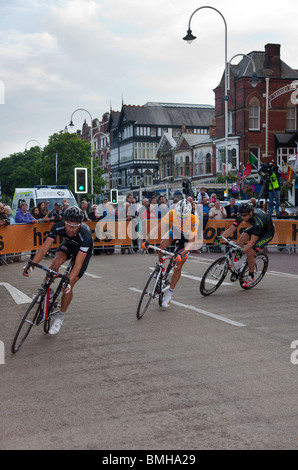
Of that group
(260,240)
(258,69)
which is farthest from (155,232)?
(258,69)

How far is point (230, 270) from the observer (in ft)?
38.3

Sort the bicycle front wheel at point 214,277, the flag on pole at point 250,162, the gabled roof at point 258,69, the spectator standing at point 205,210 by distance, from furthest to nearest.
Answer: the gabled roof at point 258,69, the flag on pole at point 250,162, the spectator standing at point 205,210, the bicycle front wheel at point 214,277

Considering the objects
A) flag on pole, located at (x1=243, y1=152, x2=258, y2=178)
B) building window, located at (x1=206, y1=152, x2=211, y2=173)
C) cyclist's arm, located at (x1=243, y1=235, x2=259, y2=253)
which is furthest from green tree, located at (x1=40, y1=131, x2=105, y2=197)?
cyclist's arm, located at (x1=243, y1=235, x2=259, y2=253)

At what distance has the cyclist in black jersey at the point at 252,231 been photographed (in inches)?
447

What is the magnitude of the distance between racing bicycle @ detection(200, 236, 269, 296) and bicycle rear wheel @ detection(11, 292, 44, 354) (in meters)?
4.24

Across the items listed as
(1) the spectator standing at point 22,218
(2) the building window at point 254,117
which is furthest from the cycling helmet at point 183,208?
(2) the building window at point 254,117

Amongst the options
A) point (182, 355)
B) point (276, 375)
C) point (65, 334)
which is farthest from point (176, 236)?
point (276, 375)

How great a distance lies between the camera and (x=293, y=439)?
4191 mm

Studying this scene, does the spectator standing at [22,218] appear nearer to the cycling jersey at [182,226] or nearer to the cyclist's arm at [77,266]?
the cycling jersey at [182,226]

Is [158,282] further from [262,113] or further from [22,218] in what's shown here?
[262,113]

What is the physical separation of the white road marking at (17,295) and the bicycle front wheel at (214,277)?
3.38m

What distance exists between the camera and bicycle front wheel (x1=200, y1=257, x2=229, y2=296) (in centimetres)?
1111
